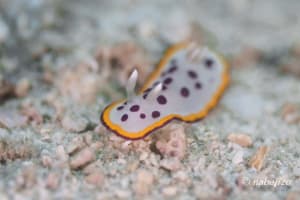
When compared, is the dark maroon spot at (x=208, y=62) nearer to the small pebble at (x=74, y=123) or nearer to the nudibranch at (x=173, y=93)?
the nudibranch at (x=173, y=93)

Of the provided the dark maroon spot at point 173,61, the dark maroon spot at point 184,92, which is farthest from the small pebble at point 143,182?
the dark maroon spot at point 173,61

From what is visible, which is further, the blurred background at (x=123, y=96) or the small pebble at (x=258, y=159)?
the small pebble at (x=258, y=159)

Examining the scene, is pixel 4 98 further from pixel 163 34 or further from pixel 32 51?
pixel 163 34

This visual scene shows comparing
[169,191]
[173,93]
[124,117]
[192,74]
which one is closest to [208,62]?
[192,74]

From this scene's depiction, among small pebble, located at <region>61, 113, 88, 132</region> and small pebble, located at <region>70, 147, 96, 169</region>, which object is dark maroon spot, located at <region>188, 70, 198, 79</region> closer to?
small pebble, located at <region>61, 113, 88, 132</region>

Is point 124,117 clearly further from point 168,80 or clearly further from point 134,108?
point 168,80

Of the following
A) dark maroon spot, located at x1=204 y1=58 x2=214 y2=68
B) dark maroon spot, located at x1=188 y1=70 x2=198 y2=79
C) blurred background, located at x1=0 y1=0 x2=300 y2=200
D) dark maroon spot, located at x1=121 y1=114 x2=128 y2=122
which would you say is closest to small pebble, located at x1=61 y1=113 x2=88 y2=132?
blurred background, located at x1=0 y1=0 x2=300 y2=200
